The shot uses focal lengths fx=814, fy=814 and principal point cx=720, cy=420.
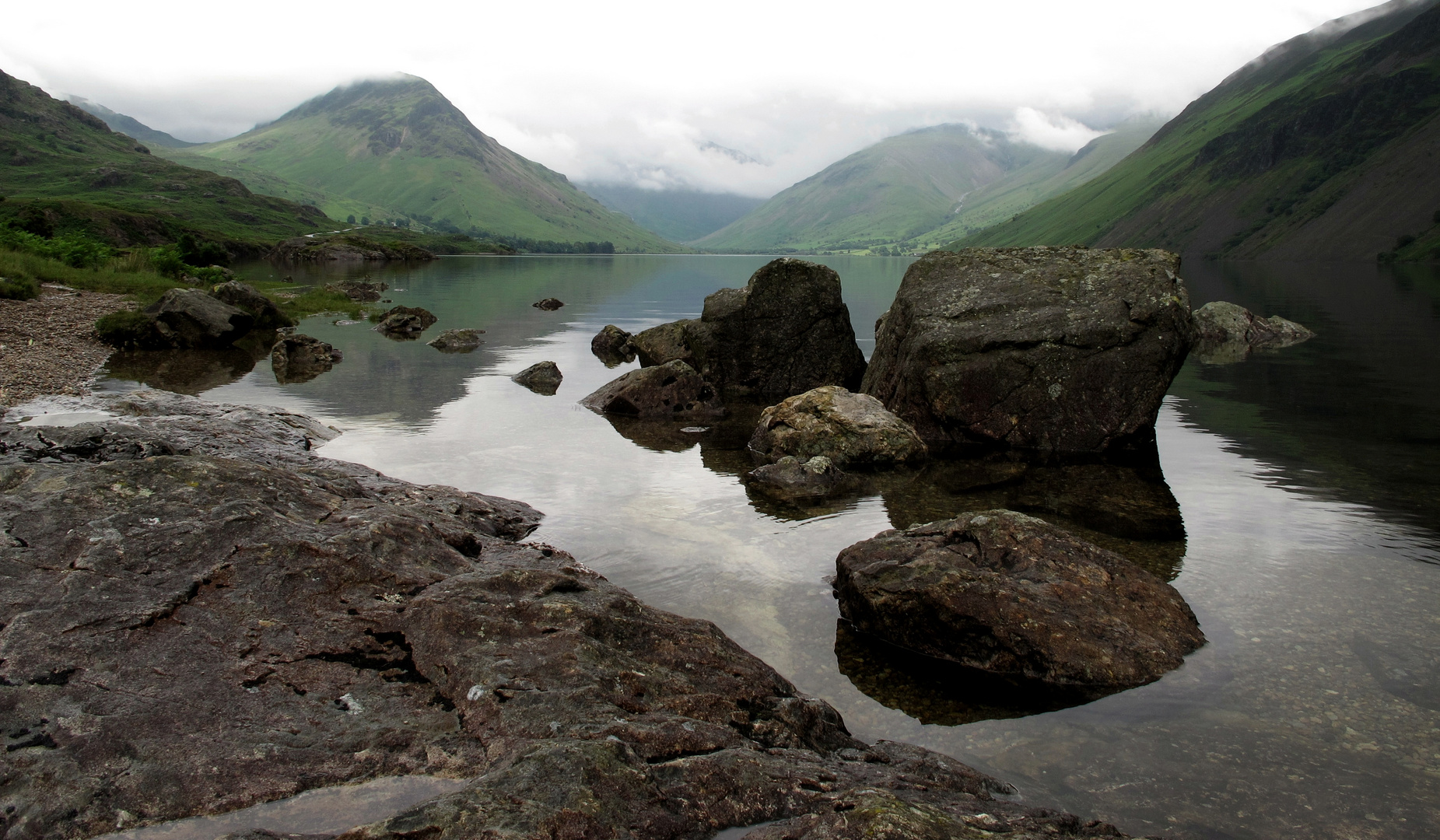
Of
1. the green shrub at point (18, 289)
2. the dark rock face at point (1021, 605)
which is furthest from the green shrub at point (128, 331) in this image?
the dark rock face at point (1021, 605)

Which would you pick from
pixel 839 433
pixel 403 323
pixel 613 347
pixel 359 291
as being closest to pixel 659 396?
pixel 839 433

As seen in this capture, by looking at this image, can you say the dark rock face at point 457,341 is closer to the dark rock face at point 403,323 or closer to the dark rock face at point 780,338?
the dark rock face at point 403,323

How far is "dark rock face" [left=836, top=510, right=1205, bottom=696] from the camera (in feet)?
32.4

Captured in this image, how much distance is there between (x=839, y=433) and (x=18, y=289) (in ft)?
120

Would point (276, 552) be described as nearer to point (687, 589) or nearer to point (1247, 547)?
point (687, 589)

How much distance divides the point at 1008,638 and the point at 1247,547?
7306mm

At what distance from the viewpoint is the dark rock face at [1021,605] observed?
32.4 ft

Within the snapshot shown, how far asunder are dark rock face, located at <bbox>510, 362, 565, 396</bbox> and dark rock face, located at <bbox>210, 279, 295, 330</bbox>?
19338 millimetres

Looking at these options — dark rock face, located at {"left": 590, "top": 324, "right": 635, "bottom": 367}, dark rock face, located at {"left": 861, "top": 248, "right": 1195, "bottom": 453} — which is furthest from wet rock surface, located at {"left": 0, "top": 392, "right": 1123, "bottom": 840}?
dark rock face, located at {"left": 590, "top": 324, "right": 635, "bottom": 367}

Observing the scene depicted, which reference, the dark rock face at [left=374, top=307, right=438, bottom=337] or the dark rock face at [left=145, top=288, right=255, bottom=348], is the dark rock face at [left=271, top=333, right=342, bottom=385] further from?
the dark rock face at [left=374, top=307, right=438, bottom=337]

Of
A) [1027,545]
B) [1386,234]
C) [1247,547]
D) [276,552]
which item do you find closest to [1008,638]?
[1027,545]

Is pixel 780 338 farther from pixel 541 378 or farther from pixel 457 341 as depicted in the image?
pixel 457 341

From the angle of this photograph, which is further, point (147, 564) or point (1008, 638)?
point (1008, 638)

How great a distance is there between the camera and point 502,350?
42719 millimetres
